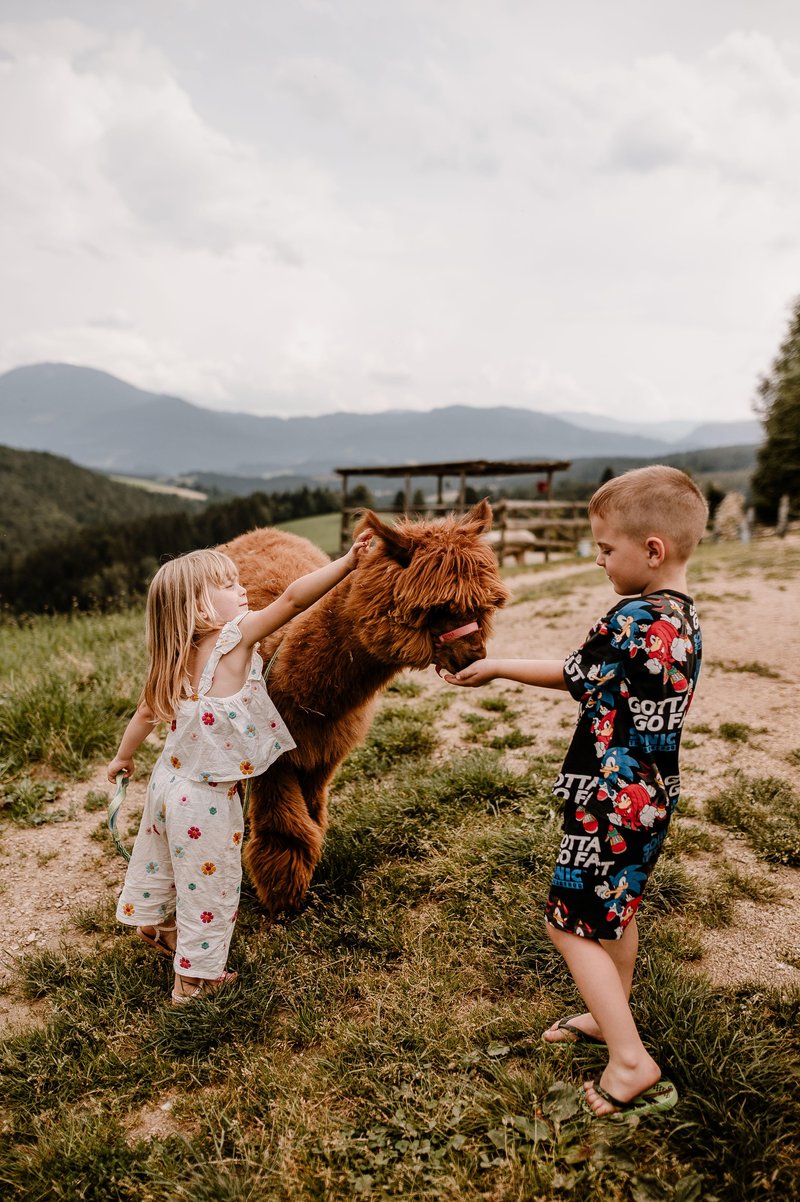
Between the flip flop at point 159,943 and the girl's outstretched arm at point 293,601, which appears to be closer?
the girl's outstretched arm at point 293,601

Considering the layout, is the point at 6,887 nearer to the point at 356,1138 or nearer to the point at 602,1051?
the point at 356,1138

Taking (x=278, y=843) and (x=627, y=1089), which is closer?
(x=627, y=1089)

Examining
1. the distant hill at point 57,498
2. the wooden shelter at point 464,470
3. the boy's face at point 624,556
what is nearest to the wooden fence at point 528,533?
the wooden shelter at point 464,470

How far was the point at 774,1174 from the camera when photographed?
5.75 ft

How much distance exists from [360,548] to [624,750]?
4.60 feet

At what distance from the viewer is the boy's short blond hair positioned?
200cm

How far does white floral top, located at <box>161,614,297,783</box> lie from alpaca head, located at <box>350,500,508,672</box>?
58 centimetres

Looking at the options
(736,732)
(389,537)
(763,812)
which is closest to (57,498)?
(736,732)

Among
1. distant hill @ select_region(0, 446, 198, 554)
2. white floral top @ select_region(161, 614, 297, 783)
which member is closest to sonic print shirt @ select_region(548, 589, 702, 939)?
white floral top @ select_region(161, 614, 297, 783)

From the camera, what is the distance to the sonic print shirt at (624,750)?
1.95 meters

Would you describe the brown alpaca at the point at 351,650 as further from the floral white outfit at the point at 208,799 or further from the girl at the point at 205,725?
the floral white outfit at the point at 208,799

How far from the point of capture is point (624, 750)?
2012mm

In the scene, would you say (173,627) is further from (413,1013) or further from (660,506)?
(660,506)

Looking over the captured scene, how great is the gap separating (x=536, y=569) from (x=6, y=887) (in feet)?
47.7
